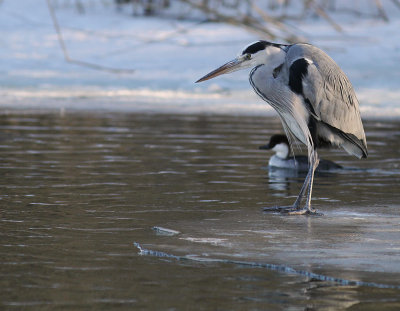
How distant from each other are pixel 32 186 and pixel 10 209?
131cm

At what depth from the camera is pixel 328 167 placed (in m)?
10.5

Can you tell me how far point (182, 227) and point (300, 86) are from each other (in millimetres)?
1741

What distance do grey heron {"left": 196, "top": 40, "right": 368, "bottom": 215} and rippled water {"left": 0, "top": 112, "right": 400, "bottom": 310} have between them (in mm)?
697

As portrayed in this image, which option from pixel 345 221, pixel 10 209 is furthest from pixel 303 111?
pixel 10 209

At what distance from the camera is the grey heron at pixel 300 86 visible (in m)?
7.58

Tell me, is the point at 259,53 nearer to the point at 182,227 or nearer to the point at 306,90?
the point at 306,90

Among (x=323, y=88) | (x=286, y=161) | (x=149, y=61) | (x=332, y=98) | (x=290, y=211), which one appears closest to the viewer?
(x=290, y=211)

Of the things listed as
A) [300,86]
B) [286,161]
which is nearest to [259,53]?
[300,86]

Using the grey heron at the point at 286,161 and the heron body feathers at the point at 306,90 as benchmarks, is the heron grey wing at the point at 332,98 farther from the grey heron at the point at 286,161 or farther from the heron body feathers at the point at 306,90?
the grey heron at the point at 286,161

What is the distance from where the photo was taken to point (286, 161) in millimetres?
10992

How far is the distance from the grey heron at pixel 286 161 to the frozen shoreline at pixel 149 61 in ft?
17.8

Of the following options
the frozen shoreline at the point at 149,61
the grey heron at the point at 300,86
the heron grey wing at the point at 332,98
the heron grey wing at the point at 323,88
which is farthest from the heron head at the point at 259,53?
the frozen shoreline at the point at 149,61

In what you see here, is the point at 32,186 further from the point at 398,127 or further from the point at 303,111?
the point at 398,127

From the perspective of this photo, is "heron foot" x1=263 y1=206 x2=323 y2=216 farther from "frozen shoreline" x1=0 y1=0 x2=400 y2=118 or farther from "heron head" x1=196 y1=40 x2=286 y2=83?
"frozen shoreline" x1=0 y1=0 x2=400 y2=118
